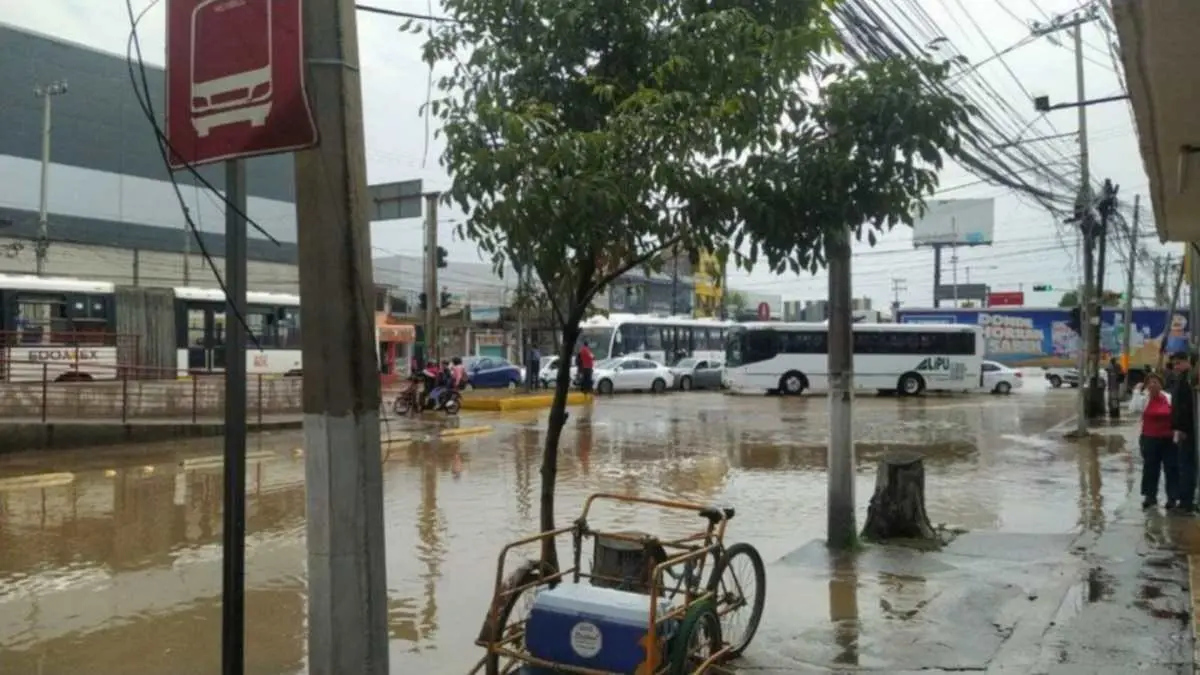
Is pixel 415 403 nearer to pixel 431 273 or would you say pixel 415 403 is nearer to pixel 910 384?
pixel 431 273

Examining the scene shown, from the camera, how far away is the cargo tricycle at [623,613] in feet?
15.3

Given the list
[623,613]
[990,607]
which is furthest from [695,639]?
[990,607]

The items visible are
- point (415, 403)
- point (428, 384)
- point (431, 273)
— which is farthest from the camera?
point (431, 273)

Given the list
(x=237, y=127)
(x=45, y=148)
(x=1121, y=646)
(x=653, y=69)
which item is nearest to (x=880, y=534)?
(x=1121, y=646)

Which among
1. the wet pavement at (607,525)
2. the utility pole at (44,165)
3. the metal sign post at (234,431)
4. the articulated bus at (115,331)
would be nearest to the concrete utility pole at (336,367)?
the metal sign post at (234,431)

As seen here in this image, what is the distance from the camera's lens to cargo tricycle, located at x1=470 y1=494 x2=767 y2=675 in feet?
15.3

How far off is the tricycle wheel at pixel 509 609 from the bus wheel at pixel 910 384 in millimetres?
35078

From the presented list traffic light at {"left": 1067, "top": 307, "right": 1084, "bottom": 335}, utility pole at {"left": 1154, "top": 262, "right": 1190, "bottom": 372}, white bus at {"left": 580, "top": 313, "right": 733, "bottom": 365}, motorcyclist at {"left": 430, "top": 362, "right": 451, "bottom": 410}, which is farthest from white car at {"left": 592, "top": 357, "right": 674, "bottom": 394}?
utility pole at {"left": 1154, "top": 262, "right": 1190, "bottom": 372}

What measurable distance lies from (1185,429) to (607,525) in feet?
20.8

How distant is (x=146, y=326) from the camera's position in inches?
1074

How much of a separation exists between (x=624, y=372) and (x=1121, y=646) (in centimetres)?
Result: 3199

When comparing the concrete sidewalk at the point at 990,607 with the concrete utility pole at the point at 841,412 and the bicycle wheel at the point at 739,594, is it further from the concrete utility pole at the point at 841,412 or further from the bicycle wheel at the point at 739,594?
the concrete utility pole at the point at 841,412

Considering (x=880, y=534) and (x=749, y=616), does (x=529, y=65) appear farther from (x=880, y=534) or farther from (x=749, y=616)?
(x=880, y=534)

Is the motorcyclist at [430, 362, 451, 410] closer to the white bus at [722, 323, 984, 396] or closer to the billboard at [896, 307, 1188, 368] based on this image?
the white bus at [722, 323, 984, 396]
